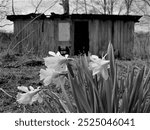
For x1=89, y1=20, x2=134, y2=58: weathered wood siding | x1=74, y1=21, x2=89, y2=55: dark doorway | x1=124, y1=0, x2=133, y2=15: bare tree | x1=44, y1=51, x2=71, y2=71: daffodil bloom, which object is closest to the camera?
x1=44, y1=51, x2=71, y2=71: daffodil bloom

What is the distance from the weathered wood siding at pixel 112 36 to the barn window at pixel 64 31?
3.76 feet

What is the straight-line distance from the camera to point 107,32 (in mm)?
11391

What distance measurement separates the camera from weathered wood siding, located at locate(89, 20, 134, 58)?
440 inches

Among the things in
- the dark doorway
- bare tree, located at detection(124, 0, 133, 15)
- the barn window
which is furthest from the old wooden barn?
bare tree, located at detection(124, 0, 133, 15)

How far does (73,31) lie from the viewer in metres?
11.3

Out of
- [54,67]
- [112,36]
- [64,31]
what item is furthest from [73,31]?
[54,67]

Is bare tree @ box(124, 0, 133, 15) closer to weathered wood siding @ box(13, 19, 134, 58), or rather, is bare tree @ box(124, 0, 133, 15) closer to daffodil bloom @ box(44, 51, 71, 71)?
weathered wood siding @ box(13, 19, 134, 58)

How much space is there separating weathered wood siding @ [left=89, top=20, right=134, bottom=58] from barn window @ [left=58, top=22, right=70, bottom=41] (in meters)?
1.14

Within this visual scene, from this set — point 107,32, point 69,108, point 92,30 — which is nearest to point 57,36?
point 92,30

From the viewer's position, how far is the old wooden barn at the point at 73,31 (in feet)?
36.3

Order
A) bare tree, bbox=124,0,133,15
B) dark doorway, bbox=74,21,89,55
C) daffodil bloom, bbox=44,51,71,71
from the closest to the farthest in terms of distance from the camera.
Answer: daffodil bloom, bbox=44,51,71,71 → dark doorway, bbox=74,21,89,55 → bare tree, bbox=124,0,133,15

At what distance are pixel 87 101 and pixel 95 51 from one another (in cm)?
1012

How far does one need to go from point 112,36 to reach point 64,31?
96.6 inches

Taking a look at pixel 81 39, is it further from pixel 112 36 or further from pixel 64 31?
pixel 112 36
